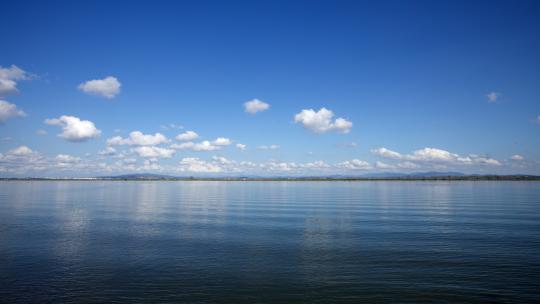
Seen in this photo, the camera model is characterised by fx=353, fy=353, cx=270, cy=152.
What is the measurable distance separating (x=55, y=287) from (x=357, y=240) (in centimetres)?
2511

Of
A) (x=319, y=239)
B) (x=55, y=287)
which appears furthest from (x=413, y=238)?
(x=55, y=287)

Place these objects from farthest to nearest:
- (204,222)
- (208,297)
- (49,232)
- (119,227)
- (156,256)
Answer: (204,222)
(119,227)
(49,232)
(156,256)
(208,297)

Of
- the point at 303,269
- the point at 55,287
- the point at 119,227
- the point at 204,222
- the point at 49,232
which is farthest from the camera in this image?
the point at 204,222

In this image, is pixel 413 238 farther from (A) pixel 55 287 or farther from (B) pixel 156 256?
(A) pixel 55 287

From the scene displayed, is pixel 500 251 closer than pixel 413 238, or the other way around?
pixel 500 251

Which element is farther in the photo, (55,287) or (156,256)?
(156,256)

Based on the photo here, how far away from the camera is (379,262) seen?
26.1 m

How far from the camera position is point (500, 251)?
2923 centimetres

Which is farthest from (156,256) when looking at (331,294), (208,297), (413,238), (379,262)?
(413,238)

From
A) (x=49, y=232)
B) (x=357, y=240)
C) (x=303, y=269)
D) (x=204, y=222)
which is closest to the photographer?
(x=303, y=269)

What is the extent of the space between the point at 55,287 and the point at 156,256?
8086 millimetres

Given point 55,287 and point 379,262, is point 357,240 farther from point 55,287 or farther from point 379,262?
point 55,287

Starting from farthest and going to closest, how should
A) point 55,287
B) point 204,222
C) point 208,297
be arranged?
point 204,222 → point 55,287 → point 208,297

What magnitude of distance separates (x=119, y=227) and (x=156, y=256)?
56.2ft
